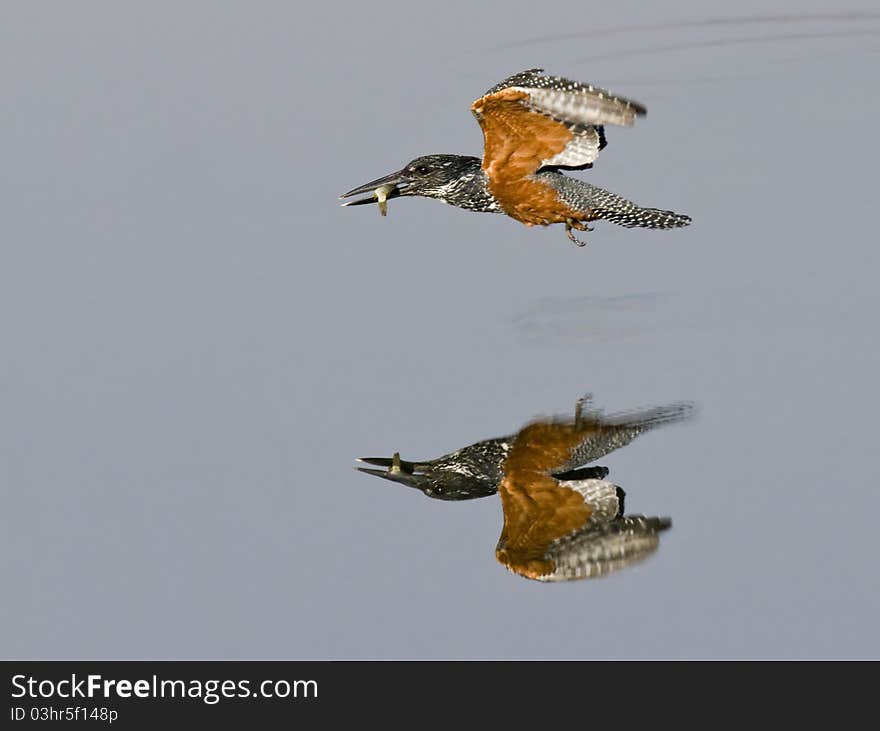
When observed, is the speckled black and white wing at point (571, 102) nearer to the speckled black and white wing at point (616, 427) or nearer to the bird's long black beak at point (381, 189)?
the bird's long black beak at point (381, 189)

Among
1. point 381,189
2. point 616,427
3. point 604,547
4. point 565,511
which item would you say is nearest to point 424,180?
point 381,189

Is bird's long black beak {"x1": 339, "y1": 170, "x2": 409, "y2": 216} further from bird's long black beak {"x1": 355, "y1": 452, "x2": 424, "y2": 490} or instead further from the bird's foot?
bird's long black beak {"x1": 355, "y1": 452, "x2": 424, "y2": 490}

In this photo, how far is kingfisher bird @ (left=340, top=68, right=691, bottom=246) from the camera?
1039cm

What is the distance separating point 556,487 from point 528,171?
3.31 m

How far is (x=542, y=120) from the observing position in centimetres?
1083

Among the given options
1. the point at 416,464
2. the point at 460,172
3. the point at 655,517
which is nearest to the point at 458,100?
the point at 460,172

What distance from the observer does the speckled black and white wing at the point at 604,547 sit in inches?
323

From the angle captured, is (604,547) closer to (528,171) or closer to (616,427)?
(616,427)

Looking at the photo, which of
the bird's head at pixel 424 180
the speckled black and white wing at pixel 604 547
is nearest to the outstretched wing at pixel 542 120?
the bird's head at pixel 424 180

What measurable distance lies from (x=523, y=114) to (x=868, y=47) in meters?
5.77

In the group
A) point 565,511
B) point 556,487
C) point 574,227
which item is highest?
point 574,227

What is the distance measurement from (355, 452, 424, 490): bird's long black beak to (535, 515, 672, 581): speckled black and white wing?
903 millimetres

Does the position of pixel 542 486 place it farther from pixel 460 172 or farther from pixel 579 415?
pixel 460 172

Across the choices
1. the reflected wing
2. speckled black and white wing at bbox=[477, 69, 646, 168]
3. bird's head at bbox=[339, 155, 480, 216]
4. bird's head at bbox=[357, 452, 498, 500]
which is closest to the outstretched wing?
speckled black and white wing at bbox=[477, 69, 646, 168]
